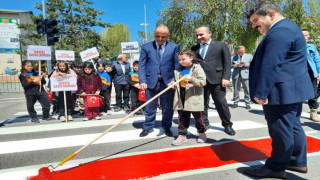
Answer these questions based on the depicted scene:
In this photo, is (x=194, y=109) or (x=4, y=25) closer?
(x=194, y=109)

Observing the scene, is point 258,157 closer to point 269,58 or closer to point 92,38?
point 269,58

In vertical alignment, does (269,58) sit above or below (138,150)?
above

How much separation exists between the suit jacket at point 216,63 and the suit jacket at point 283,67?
5.66 feet

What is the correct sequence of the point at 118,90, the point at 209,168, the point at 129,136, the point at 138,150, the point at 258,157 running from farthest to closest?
the point at 118,90 → the point at 129,136 → the point at 138,150 → the point at 258,157 → the point at 209,168

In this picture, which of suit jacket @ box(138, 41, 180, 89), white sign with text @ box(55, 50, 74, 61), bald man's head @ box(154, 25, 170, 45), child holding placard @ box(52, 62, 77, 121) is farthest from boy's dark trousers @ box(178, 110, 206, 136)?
white sign with text @ box(55, 50, 74, 61)

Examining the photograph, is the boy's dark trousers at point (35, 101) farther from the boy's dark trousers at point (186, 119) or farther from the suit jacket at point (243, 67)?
the suit jacket at point (243, 67)

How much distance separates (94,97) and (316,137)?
195 inches

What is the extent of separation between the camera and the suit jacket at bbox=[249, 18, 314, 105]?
200cm

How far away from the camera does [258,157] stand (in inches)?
114

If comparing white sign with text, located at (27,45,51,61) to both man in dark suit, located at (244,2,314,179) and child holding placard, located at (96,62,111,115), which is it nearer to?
child holding placard, located at (96,62,111,115)

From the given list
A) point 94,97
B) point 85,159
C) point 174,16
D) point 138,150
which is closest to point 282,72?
point 138,150

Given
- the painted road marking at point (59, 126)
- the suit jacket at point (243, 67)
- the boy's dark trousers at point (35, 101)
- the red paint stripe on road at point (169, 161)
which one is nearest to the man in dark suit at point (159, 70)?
the red paint stripe on road at point (169, 161)

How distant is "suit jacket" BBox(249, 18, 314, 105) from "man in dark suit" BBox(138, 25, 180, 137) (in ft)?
6.46

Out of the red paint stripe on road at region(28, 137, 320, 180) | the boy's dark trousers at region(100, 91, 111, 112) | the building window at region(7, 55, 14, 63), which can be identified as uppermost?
the building window at region(7, 55, 14, 63)
